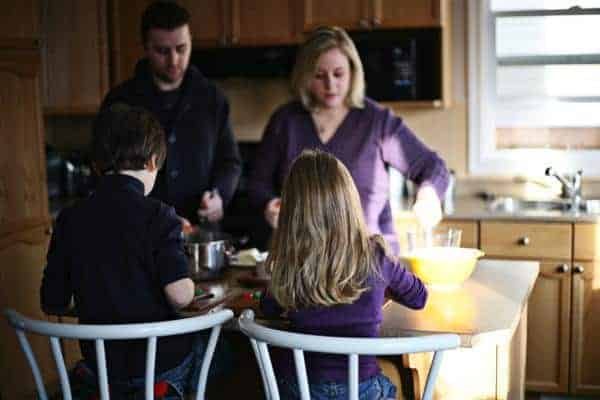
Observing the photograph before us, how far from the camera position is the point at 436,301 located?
2146 mm

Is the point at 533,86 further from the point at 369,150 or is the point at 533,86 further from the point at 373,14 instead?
the point at 369,150

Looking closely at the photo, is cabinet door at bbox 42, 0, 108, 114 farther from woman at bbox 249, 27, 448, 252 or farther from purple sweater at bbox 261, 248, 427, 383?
purple sweater at bbox 261, 248, 427, 383

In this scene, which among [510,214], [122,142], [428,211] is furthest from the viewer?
[510,214]

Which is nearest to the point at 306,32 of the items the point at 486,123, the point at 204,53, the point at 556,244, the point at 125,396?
the point at 204,53

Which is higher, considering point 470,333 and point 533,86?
point 533,86

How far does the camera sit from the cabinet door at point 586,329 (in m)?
3.59

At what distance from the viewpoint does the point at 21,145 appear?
3402 mm

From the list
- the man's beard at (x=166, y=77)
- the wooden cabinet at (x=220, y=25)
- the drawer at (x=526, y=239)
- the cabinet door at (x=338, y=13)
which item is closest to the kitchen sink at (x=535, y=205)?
the drawer at (x=526, y=239)

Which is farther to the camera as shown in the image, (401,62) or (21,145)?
(401,62)

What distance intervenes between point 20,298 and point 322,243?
2016mm

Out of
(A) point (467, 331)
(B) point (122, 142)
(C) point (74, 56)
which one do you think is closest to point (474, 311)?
(A) point (467, 331)

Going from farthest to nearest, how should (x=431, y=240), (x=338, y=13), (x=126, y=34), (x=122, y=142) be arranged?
(x=126, y=34) → (x=338, y=13) → (x=431, y=240) → (x=122, y=142)

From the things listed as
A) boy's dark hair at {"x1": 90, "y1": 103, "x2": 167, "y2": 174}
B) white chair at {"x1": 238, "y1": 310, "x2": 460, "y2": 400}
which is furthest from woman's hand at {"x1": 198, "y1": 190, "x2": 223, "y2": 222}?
white chair at {"x1": 238, "y1": 310, "x2": 460, "y2": 400}

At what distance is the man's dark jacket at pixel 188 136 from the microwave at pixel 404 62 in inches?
42.1
